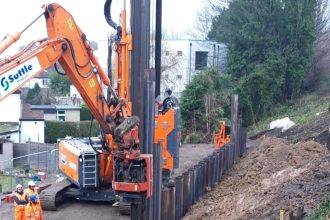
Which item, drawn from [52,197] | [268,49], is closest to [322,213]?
[52,197]

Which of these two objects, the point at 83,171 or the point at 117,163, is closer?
the point at 117,163

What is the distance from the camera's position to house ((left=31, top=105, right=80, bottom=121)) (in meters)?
48.3

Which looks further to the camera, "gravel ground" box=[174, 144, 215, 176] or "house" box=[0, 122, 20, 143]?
"house" box=[0, 122, 20, 143]

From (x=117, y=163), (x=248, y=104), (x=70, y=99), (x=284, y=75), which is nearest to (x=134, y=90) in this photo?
(x=117, y=163)

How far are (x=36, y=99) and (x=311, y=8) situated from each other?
113 ft

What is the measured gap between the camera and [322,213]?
9836 millimetres

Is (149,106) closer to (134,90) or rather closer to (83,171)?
(134,90)

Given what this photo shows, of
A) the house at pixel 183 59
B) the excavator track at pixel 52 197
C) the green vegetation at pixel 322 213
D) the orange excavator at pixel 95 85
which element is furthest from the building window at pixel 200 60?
the green vegetation at pixel 322 213

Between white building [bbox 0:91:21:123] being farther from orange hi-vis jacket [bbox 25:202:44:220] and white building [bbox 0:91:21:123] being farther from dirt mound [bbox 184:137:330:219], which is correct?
orange hi-vis jacket [bbox 25:202:44:220]

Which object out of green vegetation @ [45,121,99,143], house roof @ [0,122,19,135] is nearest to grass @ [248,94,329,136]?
green vegetation @ [45,121,99,143]

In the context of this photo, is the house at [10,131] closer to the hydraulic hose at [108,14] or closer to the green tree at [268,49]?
the green tree at [268,49]

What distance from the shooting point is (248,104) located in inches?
1359

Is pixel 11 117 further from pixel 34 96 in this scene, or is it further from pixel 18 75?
pixel 18 75

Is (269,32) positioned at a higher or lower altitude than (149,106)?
higher
